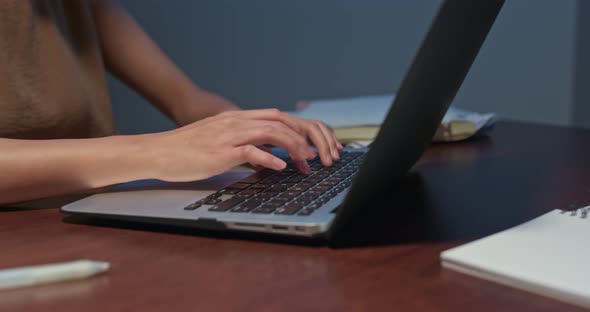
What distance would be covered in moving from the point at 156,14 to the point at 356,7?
0.61 m

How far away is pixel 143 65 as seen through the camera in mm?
1307

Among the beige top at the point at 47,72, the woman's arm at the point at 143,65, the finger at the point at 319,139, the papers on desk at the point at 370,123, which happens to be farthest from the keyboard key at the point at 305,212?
the woman's arm at the point at 143,65

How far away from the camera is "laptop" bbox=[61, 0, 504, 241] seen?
491 millimetres

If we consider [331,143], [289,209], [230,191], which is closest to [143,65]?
[331,143]

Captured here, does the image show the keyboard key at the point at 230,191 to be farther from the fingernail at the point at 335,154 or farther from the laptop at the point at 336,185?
the fingernail at the point at 335,154

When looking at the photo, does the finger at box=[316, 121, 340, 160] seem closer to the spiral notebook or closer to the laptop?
the laptop

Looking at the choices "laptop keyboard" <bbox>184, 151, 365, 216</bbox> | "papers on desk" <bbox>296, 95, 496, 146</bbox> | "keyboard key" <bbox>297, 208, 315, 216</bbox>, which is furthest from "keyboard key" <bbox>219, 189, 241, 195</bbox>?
"papers on desk" <bbox>296, 95, 496, 146</bbox>

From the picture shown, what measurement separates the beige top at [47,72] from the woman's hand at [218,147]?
0.33 meters

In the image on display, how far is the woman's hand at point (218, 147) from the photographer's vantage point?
2.23 ft

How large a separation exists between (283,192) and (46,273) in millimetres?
234

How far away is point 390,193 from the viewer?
28.8 inches

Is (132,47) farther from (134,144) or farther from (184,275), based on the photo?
(184,275)

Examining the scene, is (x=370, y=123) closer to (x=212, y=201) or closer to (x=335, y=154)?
(x=335, y=154)

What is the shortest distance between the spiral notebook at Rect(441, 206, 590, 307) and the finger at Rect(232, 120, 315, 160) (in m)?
0.25
